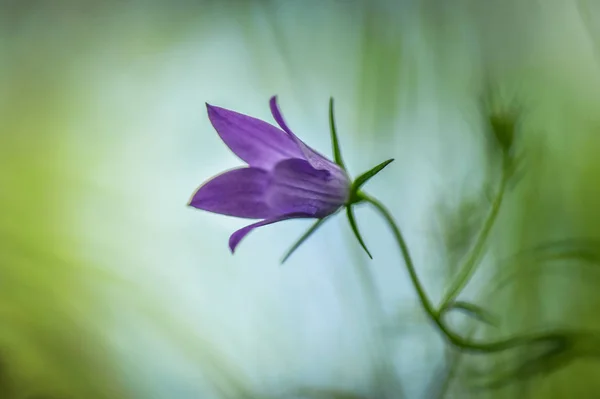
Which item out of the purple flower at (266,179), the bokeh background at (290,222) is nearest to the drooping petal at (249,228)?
the purple flower at (266,179)

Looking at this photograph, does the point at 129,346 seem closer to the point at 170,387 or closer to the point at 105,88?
the point at 170,387

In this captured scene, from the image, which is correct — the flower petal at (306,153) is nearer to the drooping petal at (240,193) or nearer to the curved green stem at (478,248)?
the drooping petal at (240,193)

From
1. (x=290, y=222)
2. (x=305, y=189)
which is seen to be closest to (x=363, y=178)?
(x=305, y=189)

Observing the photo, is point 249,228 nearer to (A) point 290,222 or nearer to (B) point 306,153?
(B) point 306,153

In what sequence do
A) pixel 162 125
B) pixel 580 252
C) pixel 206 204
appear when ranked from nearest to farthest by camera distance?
pixel 206 204 < pixel 580 252 < pixel 162 125

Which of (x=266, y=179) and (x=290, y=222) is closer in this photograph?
(x=266, y=179)

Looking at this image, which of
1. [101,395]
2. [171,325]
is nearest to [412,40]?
[171,325]
